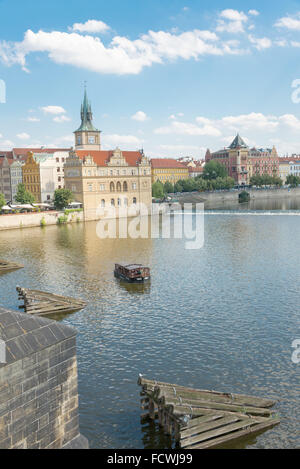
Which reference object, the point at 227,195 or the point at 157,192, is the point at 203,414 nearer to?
the point at 157,192

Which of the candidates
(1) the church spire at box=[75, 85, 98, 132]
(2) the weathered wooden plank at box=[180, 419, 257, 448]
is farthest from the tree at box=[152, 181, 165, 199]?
(2) the weathered wooden plank at box=[180, 419, 257, 448]

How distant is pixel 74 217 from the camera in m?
101

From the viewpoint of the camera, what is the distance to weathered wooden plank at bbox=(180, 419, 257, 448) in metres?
17.7

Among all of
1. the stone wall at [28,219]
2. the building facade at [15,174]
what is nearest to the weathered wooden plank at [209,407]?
the stone wall at [28,219]

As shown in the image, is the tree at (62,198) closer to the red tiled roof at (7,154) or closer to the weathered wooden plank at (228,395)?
the red tiled roof at (7,154)

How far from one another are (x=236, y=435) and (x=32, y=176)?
114458 millimetres

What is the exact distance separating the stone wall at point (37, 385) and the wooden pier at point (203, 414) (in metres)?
5.23

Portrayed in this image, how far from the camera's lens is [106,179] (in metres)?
112

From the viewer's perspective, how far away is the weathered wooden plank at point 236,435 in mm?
17828

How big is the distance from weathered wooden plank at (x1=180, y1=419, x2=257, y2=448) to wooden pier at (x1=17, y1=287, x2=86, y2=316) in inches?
746

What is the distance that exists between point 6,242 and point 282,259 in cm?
4231

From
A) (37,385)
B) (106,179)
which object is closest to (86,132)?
(106,179)

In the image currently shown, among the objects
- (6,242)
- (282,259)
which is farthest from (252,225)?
(6,242)
